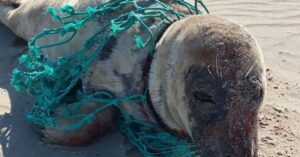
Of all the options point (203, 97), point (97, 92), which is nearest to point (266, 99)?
point (97, 92)

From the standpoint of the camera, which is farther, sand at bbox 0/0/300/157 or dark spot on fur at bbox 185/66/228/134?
sand at bbox 0/0/300/157

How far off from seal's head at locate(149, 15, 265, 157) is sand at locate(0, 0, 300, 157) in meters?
0.68

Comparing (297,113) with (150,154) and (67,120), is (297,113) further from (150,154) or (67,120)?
(67,120)

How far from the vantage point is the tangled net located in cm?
262

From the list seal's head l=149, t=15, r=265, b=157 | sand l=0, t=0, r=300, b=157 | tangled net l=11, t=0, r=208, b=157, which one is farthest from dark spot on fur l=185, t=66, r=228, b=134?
sand l=0, t=0, r=300, b=157

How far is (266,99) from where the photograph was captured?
3307mm

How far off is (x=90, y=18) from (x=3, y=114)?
848 millimetres

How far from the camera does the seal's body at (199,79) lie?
2064 mm

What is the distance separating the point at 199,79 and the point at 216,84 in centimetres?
8

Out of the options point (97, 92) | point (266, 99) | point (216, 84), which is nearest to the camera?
point (216, 84)

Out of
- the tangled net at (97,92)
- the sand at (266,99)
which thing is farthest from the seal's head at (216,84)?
the sand at (266,99)

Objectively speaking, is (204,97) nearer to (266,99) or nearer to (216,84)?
(216,84)

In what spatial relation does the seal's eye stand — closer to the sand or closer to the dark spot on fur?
the dark spot on fur

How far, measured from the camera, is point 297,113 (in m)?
3.14
